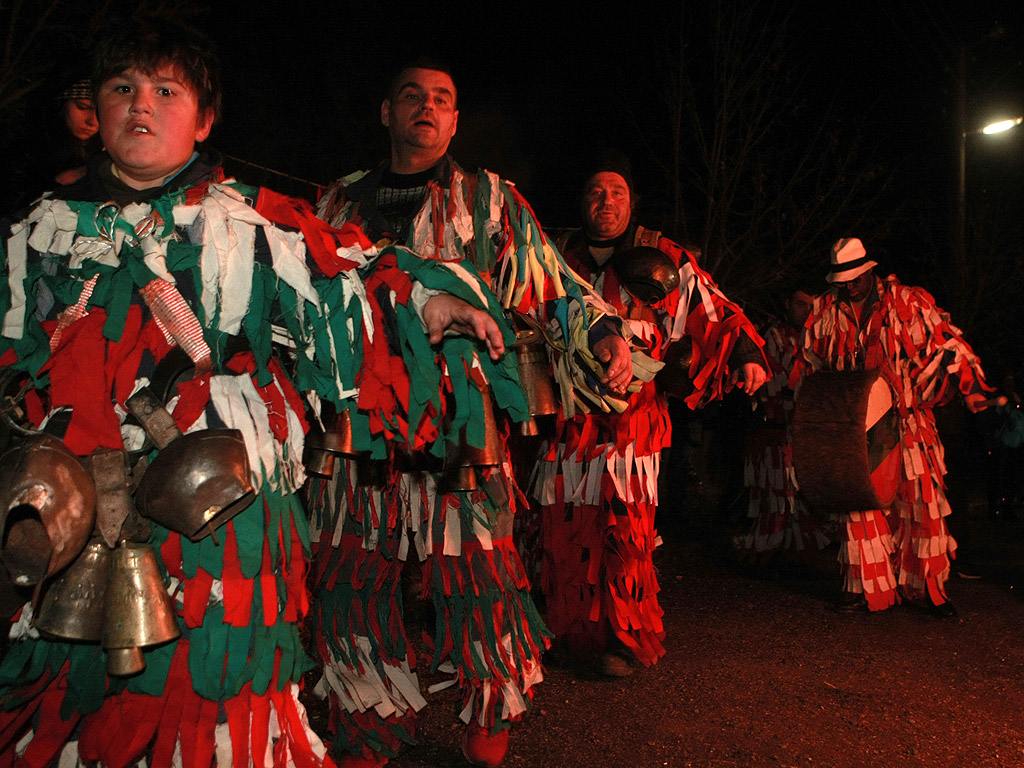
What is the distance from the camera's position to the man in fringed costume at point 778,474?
20.4ft

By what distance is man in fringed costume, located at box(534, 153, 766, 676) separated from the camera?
3.67 metres

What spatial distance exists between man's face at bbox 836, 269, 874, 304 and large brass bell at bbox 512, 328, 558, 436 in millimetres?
3048

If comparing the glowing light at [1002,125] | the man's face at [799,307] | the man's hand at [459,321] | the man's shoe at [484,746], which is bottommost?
the man's shoe at [484,746]

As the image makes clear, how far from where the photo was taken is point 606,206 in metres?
3.91

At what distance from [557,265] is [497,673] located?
4.32 ft

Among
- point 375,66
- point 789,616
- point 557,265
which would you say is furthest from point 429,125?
point 375,66

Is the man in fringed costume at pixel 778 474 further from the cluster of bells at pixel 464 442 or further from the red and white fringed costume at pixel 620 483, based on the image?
the cluster of bells at pixel 464 442

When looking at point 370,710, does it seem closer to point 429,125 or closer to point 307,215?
point 307,215

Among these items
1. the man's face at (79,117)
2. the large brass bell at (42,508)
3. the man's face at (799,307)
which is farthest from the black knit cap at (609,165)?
the man's face at (799,307)

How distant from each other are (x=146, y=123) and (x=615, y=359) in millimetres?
1226

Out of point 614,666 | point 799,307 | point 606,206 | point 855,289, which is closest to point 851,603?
point 855,289

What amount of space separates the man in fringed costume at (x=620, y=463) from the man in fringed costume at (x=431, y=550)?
2.96ft

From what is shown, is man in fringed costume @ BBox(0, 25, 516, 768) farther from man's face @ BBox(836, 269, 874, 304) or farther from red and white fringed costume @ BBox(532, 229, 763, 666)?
man's face @ BBox(836, 269, 874, 304)

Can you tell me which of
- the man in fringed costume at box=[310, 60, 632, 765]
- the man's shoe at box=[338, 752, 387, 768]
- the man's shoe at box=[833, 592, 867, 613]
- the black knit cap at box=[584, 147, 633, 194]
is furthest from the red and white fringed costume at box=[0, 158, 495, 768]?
the man's shoe at box=[833, 592, 867, 613]
